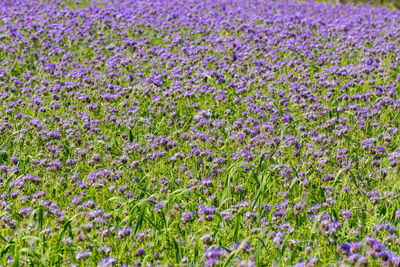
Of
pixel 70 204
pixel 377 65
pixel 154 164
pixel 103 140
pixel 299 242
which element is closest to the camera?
pixel 299 242

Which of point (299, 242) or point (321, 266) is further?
point (299, 242)

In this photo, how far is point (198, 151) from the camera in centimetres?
559

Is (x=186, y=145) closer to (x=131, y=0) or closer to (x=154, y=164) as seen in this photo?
(x=154, y=164)

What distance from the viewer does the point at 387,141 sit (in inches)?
237

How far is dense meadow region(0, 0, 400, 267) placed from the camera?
409 centimetres

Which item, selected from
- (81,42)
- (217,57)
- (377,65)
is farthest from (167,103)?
(81,42)

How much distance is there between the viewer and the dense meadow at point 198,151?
13.4 feet

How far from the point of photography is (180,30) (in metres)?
11.6

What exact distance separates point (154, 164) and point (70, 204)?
1.13 metres

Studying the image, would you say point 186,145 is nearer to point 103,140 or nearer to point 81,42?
point 103,140

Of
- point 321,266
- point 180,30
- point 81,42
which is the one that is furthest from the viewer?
point 180,30

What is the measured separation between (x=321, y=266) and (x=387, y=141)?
8.11ft

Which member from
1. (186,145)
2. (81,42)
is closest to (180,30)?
(81,42)

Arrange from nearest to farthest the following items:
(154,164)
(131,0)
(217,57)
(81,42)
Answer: (154,164), (217,57), (81,42), (131,0)
